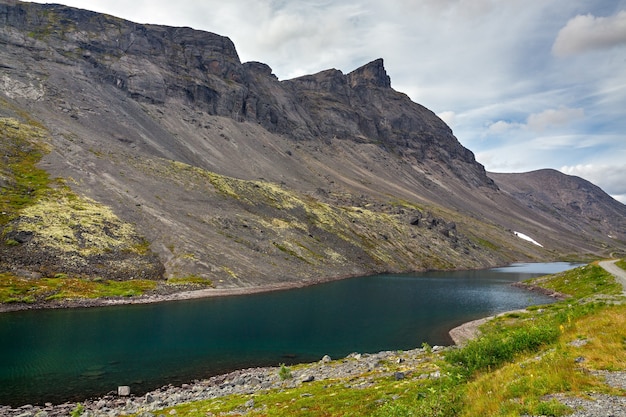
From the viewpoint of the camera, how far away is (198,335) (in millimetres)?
54781

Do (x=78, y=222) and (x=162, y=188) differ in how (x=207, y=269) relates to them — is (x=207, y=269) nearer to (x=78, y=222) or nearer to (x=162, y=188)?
(x=78, y=222)

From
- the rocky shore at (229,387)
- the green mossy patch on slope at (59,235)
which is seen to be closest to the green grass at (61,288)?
the green mossy patch on slope at (59,235)

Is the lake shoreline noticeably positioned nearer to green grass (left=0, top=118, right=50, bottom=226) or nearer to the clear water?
the clear water

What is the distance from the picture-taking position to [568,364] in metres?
15.6

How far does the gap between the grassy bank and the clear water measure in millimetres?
15624

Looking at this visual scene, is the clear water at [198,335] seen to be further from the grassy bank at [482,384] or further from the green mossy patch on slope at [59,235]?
the green mossy patch on slope at [59,235]

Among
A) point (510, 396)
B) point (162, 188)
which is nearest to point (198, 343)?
point (510, 396)

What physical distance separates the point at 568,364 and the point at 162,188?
132 meters

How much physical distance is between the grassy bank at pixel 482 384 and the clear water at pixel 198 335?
15624 millimetres

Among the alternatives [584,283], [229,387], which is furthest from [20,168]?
[584,283]

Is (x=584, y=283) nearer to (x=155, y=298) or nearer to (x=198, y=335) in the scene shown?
(x=198, y=335)

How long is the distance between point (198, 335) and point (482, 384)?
46553mm

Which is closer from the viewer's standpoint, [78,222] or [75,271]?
[75,271]

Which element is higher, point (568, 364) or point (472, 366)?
point (568, 364)
